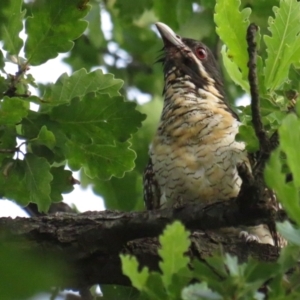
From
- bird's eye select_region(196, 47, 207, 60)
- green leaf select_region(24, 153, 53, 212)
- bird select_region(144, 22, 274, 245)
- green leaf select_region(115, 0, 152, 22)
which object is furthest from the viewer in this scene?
bird's eye select_region(196, 47, 207, 60)

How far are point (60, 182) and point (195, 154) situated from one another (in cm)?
109

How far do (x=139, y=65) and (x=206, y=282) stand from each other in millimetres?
6026

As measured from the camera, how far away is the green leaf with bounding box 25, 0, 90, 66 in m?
2.69

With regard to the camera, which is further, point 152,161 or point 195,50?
point 195,50

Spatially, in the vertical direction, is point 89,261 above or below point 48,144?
below

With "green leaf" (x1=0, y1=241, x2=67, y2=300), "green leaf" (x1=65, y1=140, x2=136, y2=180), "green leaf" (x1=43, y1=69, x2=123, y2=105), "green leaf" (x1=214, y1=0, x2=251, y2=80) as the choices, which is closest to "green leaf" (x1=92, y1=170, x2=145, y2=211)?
"green leaf" (x1=65, y1=140, x2=136, y2=180)

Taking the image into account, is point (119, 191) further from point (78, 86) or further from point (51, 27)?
point (51, 27)

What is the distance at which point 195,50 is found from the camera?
483cm

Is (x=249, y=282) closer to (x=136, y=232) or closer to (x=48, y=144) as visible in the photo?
(x=136, y=232)

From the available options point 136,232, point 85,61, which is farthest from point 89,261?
point 85,61

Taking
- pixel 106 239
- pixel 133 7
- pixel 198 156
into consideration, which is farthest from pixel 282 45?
pixel 133 7

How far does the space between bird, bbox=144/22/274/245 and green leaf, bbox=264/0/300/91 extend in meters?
0.89

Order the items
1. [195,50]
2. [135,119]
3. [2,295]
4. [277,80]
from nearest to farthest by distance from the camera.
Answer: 1. [2,295]
2. [277,80]
3. [135,119]
4. [195,50]

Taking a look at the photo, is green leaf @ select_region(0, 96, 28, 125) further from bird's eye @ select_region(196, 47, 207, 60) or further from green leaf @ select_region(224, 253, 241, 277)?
bird's eye @ select_region(196, 47, 207, 60)
